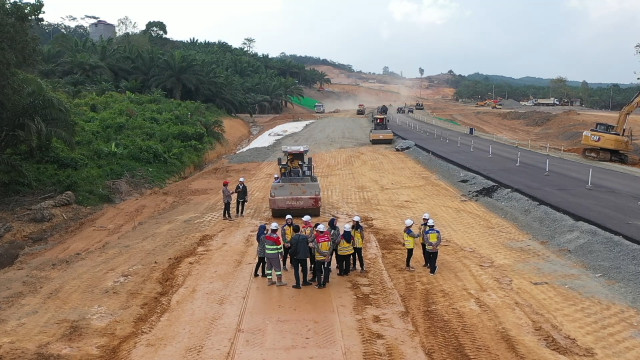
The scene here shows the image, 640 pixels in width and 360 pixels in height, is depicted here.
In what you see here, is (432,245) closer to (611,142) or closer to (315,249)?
(315,249)

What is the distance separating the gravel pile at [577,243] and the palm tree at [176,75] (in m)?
39.0

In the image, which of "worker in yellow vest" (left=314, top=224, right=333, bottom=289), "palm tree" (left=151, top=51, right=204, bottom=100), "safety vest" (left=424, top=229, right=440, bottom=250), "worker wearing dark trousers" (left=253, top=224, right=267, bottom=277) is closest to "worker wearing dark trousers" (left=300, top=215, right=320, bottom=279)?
"worker in yellow vest" (left=314, top=224, right=333, bottom=289)

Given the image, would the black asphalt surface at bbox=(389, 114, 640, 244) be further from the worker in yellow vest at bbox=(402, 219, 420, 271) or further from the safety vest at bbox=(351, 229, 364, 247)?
the safety vest at bbox=(351, 229, 364, 247)

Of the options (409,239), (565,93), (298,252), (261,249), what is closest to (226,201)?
(261,249)

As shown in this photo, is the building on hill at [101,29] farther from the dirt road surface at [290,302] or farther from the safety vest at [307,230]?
the safety vest at [307,230]

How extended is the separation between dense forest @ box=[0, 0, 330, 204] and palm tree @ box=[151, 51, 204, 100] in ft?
0.35

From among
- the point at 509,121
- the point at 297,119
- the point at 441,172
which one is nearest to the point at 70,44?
the point at 297,119

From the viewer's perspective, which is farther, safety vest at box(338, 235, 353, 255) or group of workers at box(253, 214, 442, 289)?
safety vest at box(338, 235, 353, 255)

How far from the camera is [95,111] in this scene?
124 ft

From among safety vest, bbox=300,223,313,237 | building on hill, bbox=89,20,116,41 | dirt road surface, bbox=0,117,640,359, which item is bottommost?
dirt road surface, bbox=0,117,640,359

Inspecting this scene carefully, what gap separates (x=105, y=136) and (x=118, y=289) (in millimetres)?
20239

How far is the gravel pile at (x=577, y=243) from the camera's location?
1292cm

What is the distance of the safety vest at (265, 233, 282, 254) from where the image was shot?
42.1 ft

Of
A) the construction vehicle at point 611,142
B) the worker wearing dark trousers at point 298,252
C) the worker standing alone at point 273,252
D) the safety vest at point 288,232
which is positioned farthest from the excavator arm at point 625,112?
the worker standing alone at point 273,252
